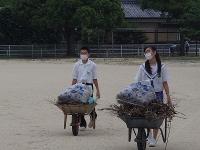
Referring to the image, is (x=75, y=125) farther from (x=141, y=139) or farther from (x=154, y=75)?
(x=141, y=139)

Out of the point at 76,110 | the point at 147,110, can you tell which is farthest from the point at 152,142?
the point at 76,110

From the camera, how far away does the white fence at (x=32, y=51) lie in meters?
59.7

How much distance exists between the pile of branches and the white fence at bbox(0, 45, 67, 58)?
50187 millimetres

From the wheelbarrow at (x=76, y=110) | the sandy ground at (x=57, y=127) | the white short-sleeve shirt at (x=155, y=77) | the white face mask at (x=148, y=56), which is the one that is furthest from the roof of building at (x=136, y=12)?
the white face mask at (x=148, y=56)

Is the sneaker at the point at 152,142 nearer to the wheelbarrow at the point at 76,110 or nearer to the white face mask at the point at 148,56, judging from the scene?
the white face mask at the point at 148,56

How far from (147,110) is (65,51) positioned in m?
52.0

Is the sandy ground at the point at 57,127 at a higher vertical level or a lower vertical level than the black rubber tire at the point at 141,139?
lower

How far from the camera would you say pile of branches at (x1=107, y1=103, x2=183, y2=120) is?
9102 millimetres

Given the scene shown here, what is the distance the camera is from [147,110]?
9141 millimetres


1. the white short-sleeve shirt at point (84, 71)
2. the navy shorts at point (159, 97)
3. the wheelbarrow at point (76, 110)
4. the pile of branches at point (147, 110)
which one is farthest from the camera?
the white short-sleeve shirt at point (84, 71)

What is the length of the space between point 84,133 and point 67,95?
1.02 m

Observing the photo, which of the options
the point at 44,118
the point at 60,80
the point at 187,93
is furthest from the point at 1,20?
the point at 44,118

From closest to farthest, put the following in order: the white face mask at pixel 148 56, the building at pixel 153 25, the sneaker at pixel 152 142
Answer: the white face mask at pixel 148 56, the sneaker at pixel 152 142, the building at pixel 153 25

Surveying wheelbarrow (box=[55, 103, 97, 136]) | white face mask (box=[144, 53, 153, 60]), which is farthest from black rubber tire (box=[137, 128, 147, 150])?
wheelbarrow (box=[55, 103, 97, 136])
